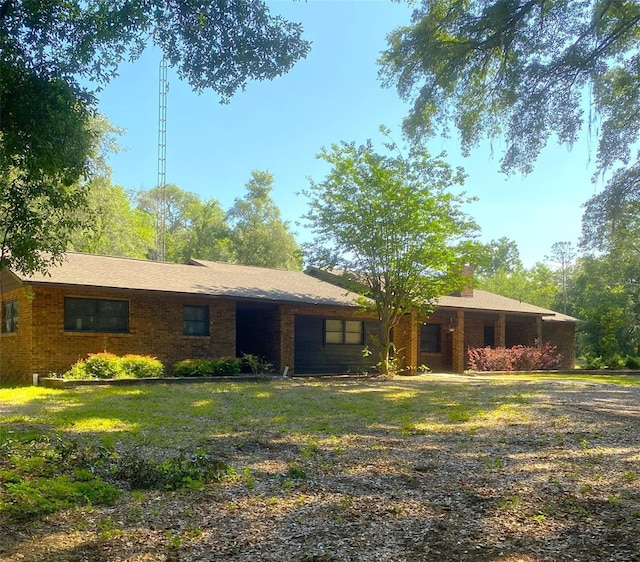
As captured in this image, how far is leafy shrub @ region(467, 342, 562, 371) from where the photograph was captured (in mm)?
25219

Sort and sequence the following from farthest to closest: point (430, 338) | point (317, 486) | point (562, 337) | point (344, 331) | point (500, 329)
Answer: point (562, 337) < point (500, 329) < point (430, 338) < point (344, 331) < point (317, 486)

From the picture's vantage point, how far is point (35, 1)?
6.01m

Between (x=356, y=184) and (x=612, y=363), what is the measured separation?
16824mm

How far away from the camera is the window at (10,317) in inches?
693

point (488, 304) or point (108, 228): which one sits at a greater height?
point (108, 228)

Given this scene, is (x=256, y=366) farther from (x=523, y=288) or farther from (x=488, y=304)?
(x=523, y=288)

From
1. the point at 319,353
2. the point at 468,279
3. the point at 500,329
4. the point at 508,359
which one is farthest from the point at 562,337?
the point at 319,353

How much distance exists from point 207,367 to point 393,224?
7.17 m

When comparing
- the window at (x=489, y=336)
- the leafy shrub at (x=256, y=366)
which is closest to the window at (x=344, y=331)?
the leafy shrub at (x=256, y=366)

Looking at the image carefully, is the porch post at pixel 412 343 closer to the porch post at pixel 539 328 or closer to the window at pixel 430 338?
the window at pixel 430 338

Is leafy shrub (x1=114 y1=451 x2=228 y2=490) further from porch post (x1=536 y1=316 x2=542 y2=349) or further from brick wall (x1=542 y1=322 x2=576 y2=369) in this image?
brick wall (x1=542 y1=322 x2=576 y2=369)

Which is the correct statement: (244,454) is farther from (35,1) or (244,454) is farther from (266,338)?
(266,338)

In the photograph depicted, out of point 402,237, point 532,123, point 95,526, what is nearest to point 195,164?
point 402,237

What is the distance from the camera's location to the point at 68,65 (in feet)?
21.2
